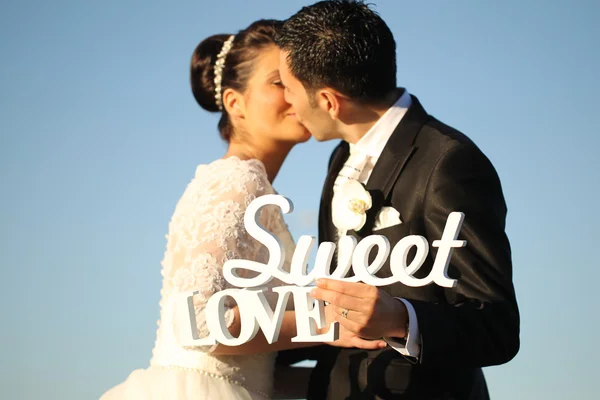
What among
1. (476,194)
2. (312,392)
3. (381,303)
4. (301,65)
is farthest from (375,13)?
(312,392)

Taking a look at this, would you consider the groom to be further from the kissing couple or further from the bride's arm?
the bride's arm

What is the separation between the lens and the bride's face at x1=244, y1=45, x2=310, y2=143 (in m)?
6.23

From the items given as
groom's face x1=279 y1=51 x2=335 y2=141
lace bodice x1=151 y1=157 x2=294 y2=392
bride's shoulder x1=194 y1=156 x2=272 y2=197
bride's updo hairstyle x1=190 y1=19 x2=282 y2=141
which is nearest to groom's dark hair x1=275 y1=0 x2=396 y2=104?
groom's face x1=279 y1=51 x2=335 y2=141

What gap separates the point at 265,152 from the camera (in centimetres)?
634

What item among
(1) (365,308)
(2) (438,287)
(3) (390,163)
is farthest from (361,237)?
(1) (365,308)

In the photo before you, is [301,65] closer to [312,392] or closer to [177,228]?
[177,228]

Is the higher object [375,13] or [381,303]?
[375,13]

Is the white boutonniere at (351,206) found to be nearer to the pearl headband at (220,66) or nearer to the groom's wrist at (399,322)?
the groom's wrist at (399,322)

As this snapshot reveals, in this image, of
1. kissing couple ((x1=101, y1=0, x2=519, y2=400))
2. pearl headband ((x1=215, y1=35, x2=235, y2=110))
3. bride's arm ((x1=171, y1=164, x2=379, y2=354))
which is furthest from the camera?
pearl headband ((x1=215, y1=35, x2=235, y2=110))

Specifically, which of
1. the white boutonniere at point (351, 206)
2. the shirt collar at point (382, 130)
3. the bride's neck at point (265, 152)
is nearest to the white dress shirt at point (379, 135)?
the shirt collar at point (382, 130)

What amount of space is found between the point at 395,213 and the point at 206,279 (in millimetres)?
1263

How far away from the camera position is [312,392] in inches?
206

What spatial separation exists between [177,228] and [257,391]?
1.26 m

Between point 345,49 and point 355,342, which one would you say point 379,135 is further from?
point 355,342
